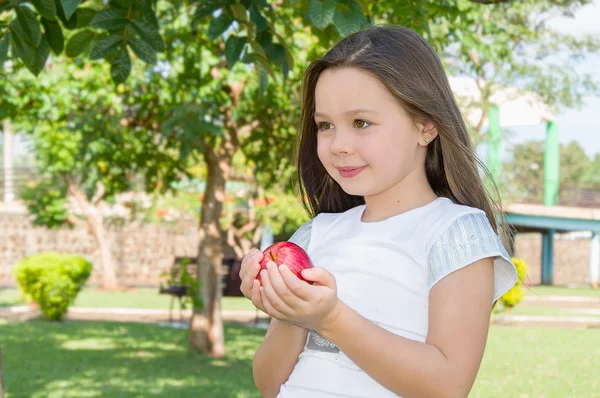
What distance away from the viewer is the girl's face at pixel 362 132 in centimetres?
165

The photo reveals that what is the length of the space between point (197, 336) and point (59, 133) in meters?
3.55

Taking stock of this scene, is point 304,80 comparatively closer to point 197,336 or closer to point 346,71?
point 346,71

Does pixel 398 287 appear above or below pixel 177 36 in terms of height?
below

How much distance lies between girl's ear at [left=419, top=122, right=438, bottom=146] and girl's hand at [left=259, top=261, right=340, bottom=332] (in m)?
0.45

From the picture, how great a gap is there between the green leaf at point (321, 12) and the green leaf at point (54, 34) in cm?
111

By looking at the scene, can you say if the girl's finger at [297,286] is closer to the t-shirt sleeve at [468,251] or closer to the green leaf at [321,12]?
the t-shirt sleeve at [468,251]

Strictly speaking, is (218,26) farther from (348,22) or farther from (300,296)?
(300,296)

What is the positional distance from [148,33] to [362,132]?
5.84 ft

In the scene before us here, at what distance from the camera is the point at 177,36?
7.64 m

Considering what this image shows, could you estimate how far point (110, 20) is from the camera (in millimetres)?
3148

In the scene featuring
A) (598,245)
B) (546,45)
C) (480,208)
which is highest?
(546,45)

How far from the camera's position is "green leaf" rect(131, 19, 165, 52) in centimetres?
319

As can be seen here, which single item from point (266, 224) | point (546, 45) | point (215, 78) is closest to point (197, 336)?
point (215, 78)

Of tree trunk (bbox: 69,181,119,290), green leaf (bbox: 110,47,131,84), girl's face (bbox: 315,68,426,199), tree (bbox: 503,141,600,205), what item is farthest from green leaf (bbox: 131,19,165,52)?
tree trunk (bbox: 69,181,119,290)
